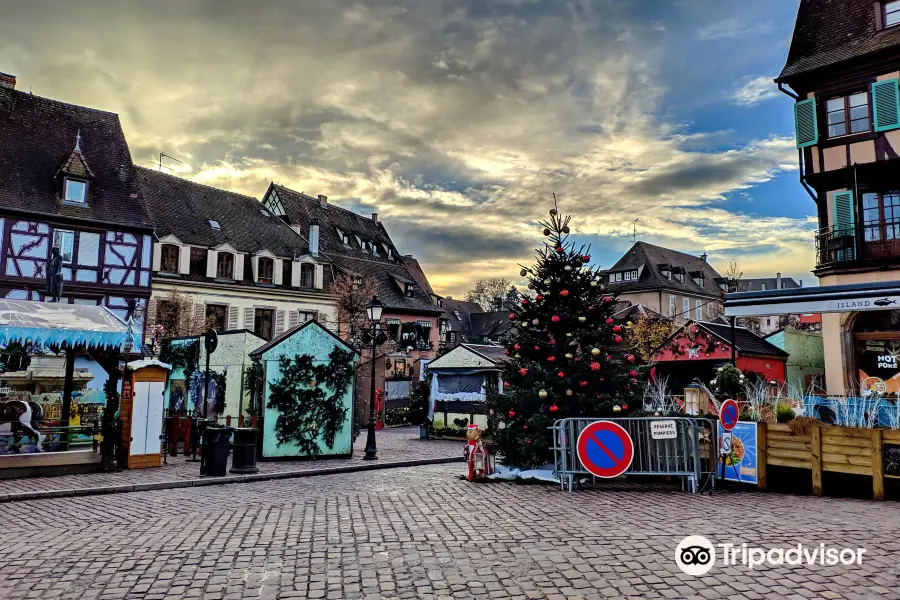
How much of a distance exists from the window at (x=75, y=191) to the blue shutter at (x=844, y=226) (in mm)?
28178

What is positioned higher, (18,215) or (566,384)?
(18,215)

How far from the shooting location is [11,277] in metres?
24.7

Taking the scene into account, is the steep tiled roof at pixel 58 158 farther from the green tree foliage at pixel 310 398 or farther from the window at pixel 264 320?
the green tree foliage at pixel 310 398

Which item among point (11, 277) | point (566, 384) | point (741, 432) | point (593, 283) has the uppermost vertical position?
point (11, 277)

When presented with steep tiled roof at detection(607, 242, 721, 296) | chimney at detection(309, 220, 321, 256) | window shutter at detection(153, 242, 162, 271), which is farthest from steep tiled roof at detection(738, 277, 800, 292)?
window shutter at detection(153, 242, 162, 271)

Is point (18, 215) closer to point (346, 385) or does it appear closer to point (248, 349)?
point (248, 349)

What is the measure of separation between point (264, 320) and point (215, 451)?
78.9ft

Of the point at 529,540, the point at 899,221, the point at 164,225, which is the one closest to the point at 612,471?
the point at 529,540

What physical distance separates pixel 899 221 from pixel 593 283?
39.6 ft

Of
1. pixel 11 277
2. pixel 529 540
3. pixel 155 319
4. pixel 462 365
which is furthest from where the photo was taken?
pixel 155 319

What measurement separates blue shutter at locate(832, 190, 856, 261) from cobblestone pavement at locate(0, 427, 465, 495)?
42.5ft

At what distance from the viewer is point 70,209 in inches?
1040

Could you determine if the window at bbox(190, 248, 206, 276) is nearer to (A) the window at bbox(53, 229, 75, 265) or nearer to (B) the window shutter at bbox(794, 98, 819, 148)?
(A) the window at bbox(53, 229, 75, 265)

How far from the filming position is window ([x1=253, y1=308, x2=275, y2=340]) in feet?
116
